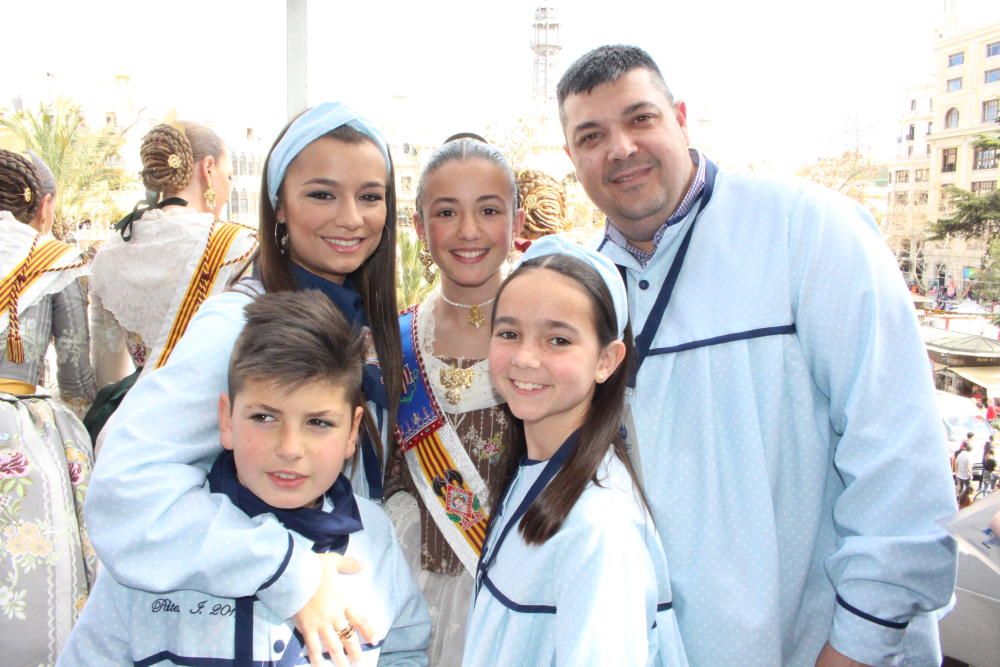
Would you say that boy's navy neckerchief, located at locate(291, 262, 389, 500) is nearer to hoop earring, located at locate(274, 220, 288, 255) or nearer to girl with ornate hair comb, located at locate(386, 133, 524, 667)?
hoop earring, located at locate(274, 220, 288, 255)

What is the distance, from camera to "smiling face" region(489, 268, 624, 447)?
4.23ft

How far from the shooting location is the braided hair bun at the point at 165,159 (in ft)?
9.07

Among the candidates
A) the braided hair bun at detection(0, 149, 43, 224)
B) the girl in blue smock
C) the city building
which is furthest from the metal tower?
the girl in blue smock

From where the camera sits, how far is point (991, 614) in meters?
2.21

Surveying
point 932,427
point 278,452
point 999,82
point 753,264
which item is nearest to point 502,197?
Result: point 753,264

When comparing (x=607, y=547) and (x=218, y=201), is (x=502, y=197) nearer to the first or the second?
(x=607, y=547)

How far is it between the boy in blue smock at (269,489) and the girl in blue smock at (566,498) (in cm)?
25

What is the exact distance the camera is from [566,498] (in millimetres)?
1198

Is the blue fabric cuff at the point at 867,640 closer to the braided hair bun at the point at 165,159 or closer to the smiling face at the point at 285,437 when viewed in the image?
the smiling face at the point at 285,437

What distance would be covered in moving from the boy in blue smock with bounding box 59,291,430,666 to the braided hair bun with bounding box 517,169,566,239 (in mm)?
1028

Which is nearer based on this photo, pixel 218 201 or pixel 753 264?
pixel 753 264

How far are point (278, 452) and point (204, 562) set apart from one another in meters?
0.19

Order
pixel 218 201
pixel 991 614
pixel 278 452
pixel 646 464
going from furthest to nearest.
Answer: pixel 218 201, pixel 991 614, pixel 646 464, pixel 278 452

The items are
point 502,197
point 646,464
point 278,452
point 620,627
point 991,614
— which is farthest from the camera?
point 991,614
